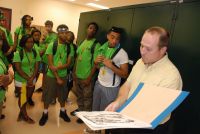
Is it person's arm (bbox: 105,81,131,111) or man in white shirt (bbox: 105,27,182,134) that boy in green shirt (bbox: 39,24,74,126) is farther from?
man in white shirt (bbox: 105,27,182,134)

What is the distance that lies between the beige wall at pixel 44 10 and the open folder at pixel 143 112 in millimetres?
8821

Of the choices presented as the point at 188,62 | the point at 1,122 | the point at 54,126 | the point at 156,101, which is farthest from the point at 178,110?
the point at 1,122

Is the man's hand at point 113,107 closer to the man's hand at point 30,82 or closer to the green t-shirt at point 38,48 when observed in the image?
the man's hand at point 30,82

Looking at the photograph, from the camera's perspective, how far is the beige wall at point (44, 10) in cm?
888

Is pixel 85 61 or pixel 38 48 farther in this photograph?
pixel 38 48

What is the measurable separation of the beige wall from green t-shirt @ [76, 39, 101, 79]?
6.62 meters

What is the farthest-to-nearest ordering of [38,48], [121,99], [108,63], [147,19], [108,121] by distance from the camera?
[38,48]
[108,63]
[147,19]
[121,99]
[108,121]

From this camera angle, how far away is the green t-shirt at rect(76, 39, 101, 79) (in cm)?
334

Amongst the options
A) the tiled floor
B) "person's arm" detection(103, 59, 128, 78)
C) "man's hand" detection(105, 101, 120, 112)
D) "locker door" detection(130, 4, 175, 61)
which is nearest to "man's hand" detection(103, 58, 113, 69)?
"person's arm" detection(103, 59, 128, 78)

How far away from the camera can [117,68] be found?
269 cm

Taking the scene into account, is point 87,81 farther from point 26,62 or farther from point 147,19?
point 147,19

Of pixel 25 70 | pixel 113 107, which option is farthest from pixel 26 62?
pixel 113 107

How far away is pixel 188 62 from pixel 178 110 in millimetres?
487

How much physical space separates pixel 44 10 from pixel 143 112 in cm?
936
